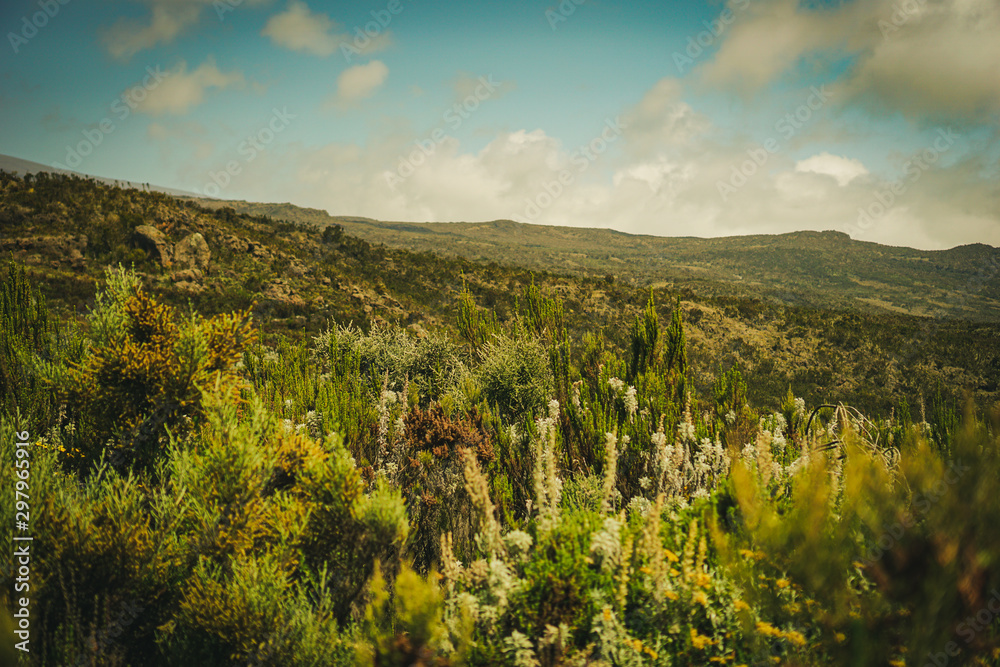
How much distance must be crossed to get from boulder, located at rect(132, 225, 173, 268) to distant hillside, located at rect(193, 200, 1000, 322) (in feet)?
199

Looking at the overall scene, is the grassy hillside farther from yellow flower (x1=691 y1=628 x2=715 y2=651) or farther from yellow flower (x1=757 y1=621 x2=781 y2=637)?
yellow flower (x1=757 y1=621 x2=781 y2=637)

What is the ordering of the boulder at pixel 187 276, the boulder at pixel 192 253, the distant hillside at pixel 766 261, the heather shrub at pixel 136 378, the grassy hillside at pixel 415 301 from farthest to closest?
the distant hillside at pixel 766 261 < the boulder at pixel 192 253 < the boulder at pixel 187 276 < the grassy hillside at pixel 415 301 < the heather shrub at pixel 136 378

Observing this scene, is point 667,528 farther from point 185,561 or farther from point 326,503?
point 185,561

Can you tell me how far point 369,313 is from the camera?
2752 cm

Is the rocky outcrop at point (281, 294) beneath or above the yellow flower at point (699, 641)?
above

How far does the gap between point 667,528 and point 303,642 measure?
106 inches

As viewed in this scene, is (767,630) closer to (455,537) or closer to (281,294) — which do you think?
(455,537)

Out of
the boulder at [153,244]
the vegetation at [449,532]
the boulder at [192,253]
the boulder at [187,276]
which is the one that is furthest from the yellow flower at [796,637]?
the boulder at [192,253]

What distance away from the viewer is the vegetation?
183 cm

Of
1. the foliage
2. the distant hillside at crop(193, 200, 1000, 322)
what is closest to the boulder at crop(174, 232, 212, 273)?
the foliage

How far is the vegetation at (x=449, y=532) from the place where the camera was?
183 centimetres

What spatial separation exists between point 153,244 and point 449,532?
3065 cm

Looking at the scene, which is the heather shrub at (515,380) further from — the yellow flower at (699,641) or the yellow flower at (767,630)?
the yellow flower at (767,630)

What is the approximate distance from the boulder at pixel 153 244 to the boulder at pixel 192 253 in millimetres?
441
